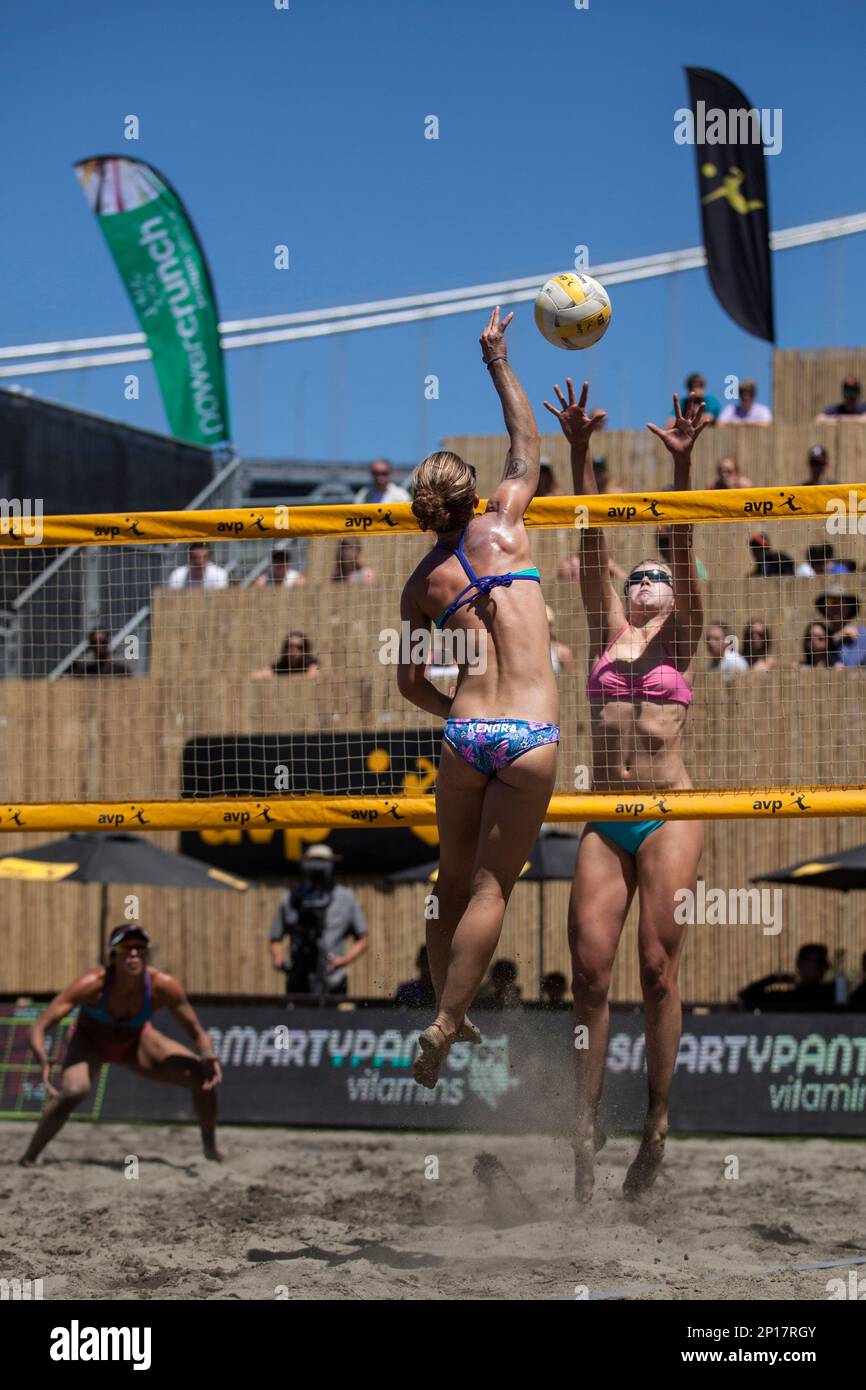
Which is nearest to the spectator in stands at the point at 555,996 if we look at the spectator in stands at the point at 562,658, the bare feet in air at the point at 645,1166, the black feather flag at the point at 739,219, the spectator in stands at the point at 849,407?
the spectator in stands at the point at 562,658

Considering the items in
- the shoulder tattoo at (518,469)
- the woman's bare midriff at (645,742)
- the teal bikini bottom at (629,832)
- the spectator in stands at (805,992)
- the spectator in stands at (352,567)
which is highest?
the spectator in stands at (352,567)

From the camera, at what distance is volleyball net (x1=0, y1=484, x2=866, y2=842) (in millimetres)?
6805

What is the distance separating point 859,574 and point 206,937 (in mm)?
6015

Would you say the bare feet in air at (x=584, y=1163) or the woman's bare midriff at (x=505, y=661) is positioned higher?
the woman's bare midriff at (x=505, y=661)

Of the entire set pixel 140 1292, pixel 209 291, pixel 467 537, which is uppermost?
pixel 209 291

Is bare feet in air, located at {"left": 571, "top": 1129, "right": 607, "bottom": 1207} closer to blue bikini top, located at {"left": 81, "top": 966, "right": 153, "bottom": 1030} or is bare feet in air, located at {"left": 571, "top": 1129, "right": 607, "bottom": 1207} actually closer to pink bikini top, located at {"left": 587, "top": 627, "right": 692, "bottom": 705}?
pink bikini top, located at {"left": 587, "top": 627, "right": 692, "bottom": 705}

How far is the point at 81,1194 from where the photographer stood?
814 centimetres

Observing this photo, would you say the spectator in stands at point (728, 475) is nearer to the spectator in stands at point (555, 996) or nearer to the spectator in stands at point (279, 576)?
the spectator in stands at point (279, 576)

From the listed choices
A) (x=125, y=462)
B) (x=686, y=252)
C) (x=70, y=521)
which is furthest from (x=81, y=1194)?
(x=686, y=252)

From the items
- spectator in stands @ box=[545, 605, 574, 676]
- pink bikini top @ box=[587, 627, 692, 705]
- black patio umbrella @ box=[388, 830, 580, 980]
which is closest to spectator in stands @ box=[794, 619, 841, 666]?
spectator in stands @ box=[545, 605, 574, 676]

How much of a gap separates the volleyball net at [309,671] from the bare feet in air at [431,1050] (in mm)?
1516

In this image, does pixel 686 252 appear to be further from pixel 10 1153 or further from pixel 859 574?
pixel 10 1153

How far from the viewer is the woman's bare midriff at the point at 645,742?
21.3 ft

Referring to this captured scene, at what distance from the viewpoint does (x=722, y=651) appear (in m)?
10.7
